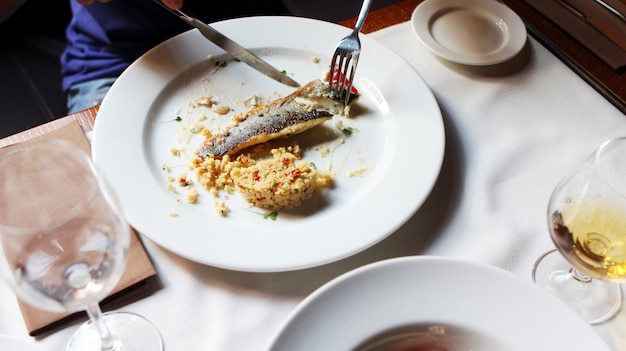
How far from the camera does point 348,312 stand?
→ 0.84m

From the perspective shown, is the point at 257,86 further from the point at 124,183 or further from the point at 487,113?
the point at 487,113

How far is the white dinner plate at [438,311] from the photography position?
2.68 ft

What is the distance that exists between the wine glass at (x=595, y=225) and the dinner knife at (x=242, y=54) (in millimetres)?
705

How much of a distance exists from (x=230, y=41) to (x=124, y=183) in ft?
1.60

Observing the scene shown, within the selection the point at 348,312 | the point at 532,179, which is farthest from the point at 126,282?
the point at 532,179

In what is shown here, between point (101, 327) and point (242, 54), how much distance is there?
0.77m

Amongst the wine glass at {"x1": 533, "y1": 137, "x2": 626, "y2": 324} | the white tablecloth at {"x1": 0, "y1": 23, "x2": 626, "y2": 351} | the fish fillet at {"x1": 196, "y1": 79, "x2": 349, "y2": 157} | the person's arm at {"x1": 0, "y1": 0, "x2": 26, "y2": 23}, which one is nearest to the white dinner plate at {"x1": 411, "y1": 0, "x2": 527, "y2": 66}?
the white tablecloth at {"x1": 0, "y1": 23, "x2": 626, "y2": 351}

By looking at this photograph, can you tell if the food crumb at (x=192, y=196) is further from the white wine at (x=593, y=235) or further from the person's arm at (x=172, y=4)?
the white wine at (x=593, y=235)

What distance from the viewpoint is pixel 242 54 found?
1359 mm

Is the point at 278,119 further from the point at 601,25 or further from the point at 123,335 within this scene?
the point at 601,25

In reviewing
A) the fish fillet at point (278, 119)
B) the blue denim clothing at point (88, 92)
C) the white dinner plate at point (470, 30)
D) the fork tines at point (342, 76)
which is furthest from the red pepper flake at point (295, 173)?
the blue denim clothing at point (88, 92)

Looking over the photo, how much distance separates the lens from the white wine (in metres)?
0.84

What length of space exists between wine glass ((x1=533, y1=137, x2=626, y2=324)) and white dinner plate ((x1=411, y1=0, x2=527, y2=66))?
1.79 ft

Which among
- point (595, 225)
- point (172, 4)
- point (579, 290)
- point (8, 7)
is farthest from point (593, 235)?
point (8, 7)
